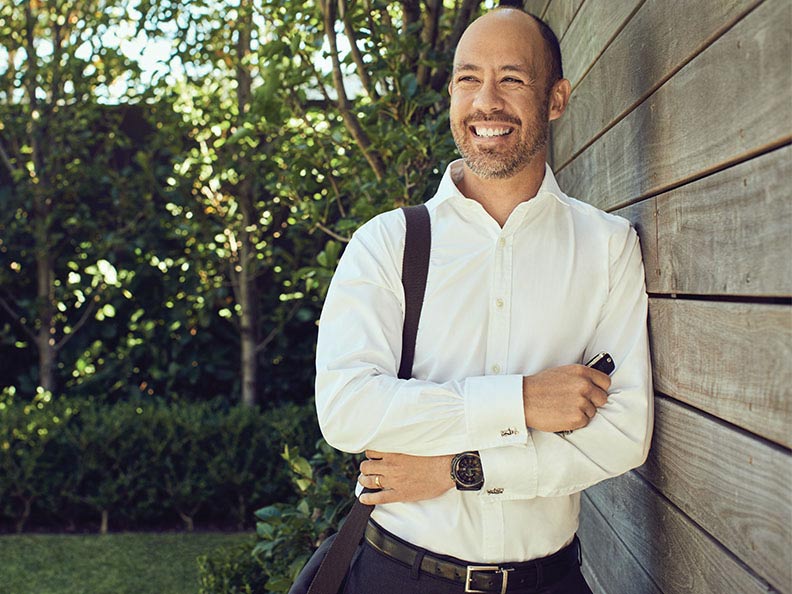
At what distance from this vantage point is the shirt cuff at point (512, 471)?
5.41 ft

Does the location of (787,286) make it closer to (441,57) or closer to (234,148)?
(441,57)

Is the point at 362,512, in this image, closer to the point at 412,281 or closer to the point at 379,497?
the point at 379,497

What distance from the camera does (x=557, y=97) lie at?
76.2 inches

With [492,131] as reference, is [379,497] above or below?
below

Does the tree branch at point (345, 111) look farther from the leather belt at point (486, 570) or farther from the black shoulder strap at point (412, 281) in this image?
the leather belt at point (486, 570)

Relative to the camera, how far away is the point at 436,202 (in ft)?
6.29

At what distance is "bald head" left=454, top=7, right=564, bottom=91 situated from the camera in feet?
6.05

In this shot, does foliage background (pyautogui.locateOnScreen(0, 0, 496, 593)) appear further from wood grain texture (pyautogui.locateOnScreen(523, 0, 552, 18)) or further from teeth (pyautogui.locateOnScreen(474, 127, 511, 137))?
teeth (pyautogui.locateOnScreen(474, 127, 511, 137))

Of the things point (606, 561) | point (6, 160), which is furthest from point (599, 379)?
point (6, 160)

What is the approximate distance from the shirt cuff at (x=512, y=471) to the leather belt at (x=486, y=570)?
13cm

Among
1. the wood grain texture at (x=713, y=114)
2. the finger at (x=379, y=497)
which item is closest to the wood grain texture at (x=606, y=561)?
the finger at (x=379, y=497)

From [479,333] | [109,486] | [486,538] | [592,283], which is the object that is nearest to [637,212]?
[592,283]

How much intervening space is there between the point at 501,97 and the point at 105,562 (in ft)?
12.5

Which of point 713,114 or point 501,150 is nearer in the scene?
point 713,114
